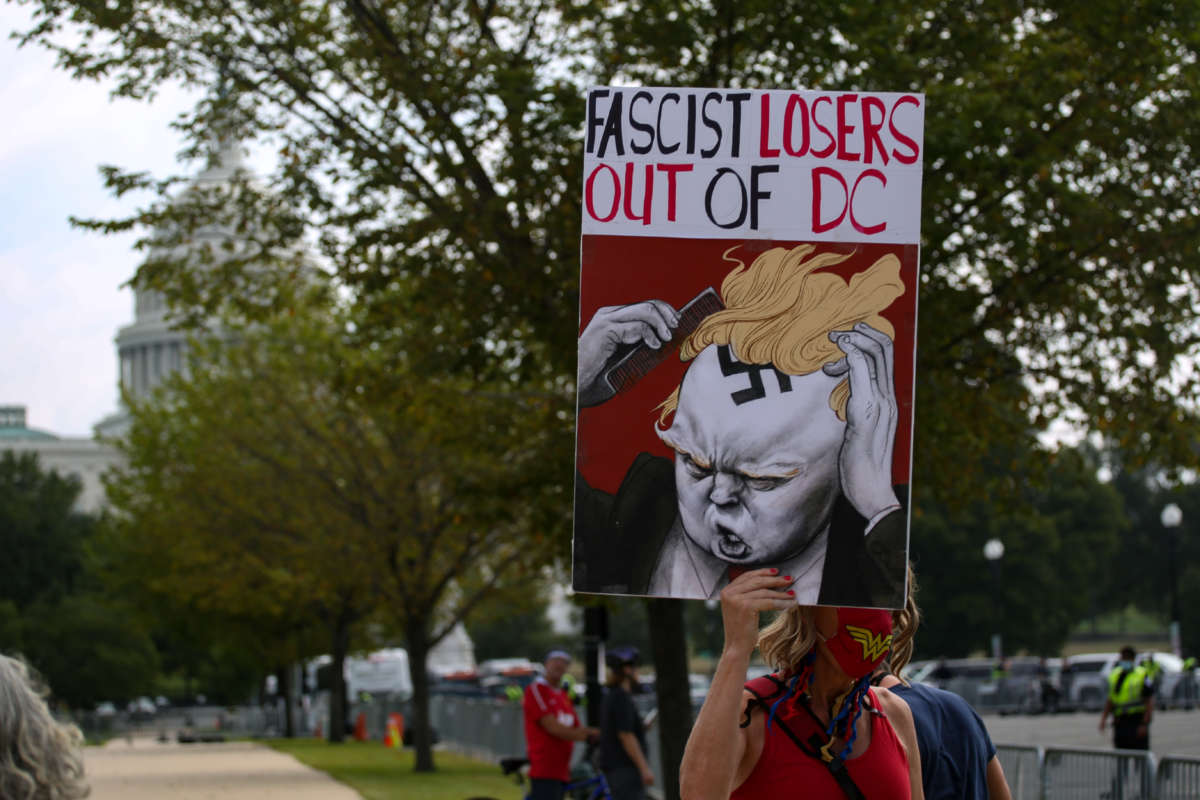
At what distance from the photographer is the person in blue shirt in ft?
13.0

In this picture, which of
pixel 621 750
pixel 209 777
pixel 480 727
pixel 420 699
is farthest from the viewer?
pixel 480 727

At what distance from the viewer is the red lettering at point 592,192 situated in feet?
13.5

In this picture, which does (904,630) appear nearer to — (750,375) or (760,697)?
(760,697)

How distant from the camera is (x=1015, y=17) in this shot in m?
14.4

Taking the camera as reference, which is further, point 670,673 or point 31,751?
point 670,673

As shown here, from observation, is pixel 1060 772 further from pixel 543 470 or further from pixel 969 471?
pixel 543 470

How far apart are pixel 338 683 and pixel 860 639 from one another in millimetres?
39222

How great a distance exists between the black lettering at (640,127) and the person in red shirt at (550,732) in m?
7.71

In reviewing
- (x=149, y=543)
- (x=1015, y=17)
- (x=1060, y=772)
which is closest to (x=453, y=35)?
(x=1015, y=17)

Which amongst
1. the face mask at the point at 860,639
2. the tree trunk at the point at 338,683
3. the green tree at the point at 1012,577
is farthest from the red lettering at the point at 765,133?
the green tree at the point at 1012,577

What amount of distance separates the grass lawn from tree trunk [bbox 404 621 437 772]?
0.31 m

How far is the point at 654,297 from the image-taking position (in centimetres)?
406

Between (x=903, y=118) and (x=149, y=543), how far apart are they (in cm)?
3999

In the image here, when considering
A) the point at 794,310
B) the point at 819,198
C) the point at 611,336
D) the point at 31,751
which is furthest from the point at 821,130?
the point at 31,751
